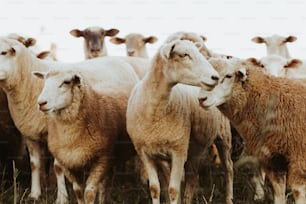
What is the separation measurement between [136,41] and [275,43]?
7.50 ft

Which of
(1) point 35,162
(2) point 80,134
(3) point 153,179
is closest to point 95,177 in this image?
(2) point 80,134

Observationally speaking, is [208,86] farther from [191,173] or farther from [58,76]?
[191,173]

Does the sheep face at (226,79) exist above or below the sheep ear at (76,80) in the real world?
above

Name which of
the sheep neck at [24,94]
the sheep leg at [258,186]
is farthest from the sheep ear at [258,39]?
the sheep neck at [24,94]

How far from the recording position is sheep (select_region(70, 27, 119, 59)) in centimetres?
863

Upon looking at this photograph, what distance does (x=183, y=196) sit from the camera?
572 centimetres

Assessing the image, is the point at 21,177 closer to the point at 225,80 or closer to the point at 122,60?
the point at 122,60

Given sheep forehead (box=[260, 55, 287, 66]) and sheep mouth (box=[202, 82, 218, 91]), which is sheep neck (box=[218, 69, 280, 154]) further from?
sheep forehead (box=[260, 55, 287, 66])

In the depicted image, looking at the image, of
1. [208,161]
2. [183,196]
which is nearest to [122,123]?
[183,196]

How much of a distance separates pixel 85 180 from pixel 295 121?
2.05m

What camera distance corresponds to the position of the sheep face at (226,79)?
4.62m

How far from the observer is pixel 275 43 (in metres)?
9.59

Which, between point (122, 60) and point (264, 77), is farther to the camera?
point (122, 60)

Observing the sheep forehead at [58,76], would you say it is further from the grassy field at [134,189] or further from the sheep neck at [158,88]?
the grassy field at [134,189]
